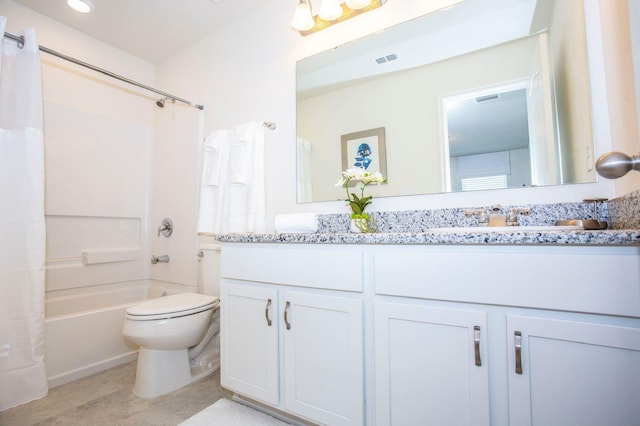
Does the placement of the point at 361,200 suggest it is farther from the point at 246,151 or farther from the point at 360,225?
the point at 246,151

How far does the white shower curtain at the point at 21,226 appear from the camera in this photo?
149 cm

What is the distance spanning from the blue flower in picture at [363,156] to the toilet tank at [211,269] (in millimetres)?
1013

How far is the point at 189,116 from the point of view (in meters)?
2.37

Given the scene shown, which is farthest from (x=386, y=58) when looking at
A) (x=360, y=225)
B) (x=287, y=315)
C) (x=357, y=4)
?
(x=287, y=315)

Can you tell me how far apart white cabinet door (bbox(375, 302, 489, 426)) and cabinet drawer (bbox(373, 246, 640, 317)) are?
7cm

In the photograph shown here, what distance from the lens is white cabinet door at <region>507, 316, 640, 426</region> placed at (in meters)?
0.68

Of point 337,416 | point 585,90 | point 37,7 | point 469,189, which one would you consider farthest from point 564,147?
point 37,7

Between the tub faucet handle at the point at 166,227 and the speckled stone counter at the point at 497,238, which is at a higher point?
the tub faucet handle at the point at 166,227

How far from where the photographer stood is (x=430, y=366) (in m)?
0.89

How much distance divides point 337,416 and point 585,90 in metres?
1.50

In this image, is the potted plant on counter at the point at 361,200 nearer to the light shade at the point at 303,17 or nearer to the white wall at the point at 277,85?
the white wall at the point at 277,85

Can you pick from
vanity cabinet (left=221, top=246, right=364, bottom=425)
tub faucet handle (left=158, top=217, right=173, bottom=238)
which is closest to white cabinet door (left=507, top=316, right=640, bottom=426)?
vanity cabinet (left=221, top=246, right=364, bottom=425)

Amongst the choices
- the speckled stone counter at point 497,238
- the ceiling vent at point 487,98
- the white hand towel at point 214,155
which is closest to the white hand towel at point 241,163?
the white hand towel at point 214,155

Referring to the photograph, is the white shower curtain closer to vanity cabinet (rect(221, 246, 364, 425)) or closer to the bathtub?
the bathtub
